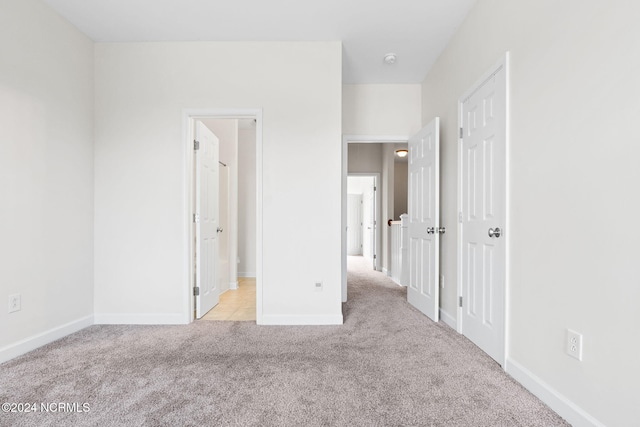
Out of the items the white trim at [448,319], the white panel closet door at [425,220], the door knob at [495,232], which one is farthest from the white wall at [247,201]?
the door knob at [495,232]

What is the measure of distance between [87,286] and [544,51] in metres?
3.85

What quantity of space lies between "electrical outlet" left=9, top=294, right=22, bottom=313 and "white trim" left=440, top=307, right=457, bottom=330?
3.36 metres

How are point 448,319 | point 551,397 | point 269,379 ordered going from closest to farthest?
1. point 551,397
2. point 269,379
3. point 448,319

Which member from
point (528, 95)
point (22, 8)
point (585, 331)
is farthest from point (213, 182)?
point (585, 331)

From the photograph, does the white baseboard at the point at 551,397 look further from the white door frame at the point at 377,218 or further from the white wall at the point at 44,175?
the white door frame at the point at 377,218

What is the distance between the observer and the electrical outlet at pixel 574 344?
1.44 m

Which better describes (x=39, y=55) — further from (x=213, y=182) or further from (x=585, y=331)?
(x=585, y=331)

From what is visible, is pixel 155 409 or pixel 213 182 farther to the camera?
pixel 213 182

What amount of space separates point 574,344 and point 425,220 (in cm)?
193

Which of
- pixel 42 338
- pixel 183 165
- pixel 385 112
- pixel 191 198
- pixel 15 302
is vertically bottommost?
pixel 42 338

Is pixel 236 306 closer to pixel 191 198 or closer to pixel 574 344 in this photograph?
pixel 191 198

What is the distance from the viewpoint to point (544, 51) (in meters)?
1.69

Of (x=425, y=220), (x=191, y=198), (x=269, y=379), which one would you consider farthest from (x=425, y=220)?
(x=191, y=198)

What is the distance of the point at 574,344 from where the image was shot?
147 centimetres
